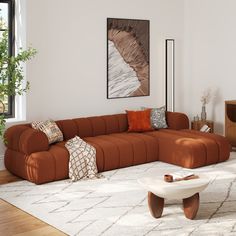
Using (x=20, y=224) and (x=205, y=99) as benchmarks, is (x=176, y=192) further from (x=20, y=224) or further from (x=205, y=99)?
(x=205, y=99)

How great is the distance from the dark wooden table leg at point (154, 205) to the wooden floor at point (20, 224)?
0.86m

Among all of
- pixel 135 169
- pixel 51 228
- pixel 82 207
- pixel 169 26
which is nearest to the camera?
pixel 51 228

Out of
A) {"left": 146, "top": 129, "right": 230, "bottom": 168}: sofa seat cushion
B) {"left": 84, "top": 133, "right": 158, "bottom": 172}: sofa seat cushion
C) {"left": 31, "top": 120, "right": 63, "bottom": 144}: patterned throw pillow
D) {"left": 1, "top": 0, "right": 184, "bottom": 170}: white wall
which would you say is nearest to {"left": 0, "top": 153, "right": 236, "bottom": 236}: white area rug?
{"left": 84, "top": 133, "right": 158, "bottom": 172}: sofa seat cushion

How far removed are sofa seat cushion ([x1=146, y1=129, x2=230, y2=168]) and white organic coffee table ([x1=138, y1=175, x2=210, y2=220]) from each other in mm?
1744

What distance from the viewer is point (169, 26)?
26.7 feet

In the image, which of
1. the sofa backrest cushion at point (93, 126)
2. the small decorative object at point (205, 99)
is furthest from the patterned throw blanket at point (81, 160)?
the small decorative object at point (205, 99)

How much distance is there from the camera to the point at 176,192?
415 centimetres

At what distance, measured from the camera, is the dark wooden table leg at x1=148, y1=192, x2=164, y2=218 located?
4340mm

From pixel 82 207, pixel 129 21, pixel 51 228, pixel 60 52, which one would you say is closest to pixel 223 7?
pixel 129 21

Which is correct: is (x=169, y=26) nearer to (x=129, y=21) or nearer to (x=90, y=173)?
(x=129, y=21)

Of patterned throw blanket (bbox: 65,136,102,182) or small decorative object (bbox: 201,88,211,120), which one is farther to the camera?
small decorative object (bbox: 201,88,211,120)

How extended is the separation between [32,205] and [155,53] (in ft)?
13.3

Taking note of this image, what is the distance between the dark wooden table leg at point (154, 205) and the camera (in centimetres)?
434

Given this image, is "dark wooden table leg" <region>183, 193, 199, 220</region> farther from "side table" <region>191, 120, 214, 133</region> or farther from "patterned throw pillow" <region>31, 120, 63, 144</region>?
"side table" <region>191, 120, 214, 133</region>
